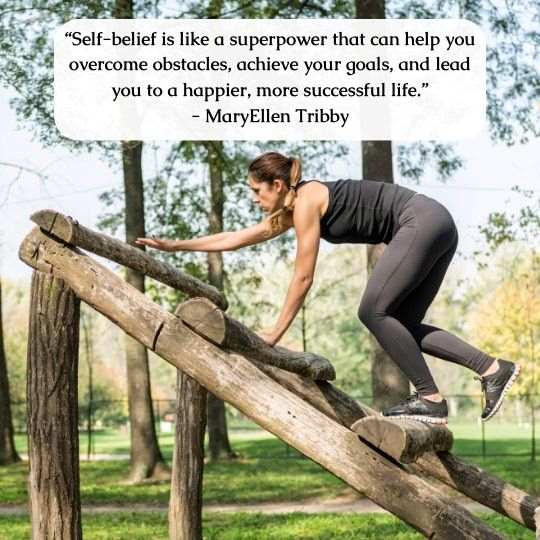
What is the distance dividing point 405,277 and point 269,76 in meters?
13.6

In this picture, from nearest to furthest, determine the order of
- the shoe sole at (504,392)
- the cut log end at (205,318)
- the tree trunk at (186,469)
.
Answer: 1. the cut log end at (205,318)
2. the shoe sole at (504,392)
3. the tree trunk at (186,469)

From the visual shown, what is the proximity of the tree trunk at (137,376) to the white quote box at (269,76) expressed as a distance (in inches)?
27.0

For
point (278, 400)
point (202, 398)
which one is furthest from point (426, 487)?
point (202, 398)

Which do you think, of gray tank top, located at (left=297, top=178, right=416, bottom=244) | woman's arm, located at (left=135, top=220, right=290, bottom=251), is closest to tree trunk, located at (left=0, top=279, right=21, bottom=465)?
woman's arm, located at (left=135, top=220, right=290, bottom=251)

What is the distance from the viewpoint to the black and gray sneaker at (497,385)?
215 inches

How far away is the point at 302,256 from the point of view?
5.13m

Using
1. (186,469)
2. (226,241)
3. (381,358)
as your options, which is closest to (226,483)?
(381,358)

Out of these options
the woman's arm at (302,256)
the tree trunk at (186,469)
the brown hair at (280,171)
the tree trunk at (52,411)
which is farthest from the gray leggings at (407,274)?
the tree trunk at (186,469)

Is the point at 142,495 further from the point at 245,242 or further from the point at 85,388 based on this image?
the point at 85,388

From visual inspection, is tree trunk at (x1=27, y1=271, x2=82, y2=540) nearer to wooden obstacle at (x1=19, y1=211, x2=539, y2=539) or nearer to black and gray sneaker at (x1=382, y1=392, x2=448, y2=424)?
wooden obstacle at (x1=19, y1=211, x2=539, y2=539)

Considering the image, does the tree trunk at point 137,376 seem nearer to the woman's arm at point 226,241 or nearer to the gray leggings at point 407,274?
the woman's arm at point 226,241

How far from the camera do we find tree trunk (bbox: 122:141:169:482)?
17.3 metres

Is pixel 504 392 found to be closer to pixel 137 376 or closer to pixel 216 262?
pixel 137 376

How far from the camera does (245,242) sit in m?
5.85
